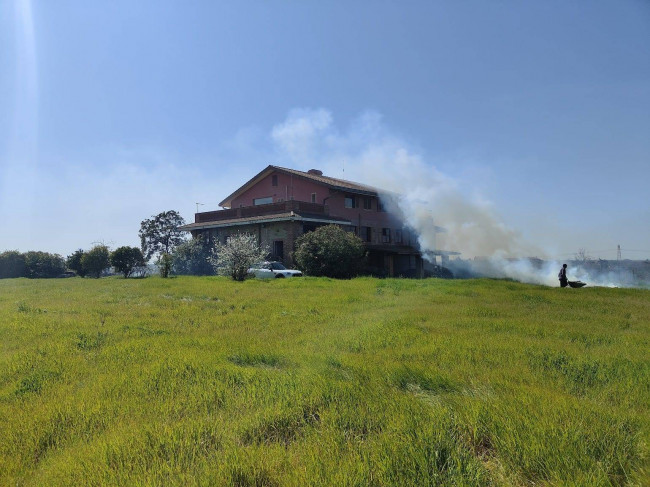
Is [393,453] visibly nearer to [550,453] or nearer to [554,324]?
[550,453]

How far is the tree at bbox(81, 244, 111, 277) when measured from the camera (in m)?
30.1

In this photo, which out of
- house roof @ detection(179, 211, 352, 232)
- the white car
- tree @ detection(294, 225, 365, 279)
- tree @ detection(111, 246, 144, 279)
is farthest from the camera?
tree @ detection(111, 246, 144, 279)

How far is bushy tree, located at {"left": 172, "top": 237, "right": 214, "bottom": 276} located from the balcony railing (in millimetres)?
2333

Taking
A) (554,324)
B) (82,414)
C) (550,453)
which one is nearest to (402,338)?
(554,324)

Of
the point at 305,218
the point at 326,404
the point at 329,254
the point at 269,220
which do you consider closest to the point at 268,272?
the point at 329,254

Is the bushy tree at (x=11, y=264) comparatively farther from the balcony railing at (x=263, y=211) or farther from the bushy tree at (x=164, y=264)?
the bushy tree at (x=164, y=264)

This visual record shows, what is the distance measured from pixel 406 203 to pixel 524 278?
31.3 ft

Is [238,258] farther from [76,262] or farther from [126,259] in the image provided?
[76,262]

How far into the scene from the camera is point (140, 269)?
2838 centimetres

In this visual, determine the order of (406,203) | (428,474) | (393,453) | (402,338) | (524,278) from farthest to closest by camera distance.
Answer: (406,203), (524,278), (402,338), (393,453), (428,474)

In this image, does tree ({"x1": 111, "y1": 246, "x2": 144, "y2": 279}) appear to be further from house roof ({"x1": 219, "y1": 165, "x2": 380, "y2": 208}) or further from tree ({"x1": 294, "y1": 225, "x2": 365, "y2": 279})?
tree ({"x1": 294, "y1": 225, "x2": 365, "y2": 279})

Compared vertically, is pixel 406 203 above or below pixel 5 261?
above

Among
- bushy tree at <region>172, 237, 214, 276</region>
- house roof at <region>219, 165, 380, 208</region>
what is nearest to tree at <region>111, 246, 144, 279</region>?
bushy tree at <region>172, 237, 214, 276</region>

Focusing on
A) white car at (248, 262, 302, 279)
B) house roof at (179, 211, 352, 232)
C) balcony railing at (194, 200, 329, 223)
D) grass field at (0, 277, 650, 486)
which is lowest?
grass field at (0, 277, 650, 486)
